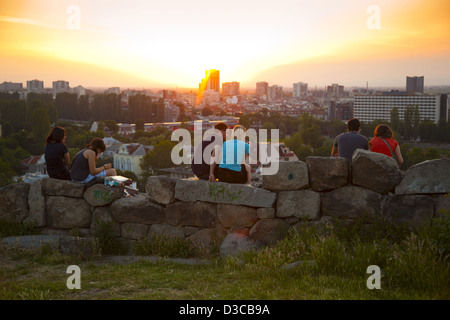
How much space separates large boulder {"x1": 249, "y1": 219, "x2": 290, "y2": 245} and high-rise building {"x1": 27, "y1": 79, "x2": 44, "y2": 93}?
471ft

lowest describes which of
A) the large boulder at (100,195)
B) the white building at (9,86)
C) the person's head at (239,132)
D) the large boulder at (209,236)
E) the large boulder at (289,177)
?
the large boulder at (209,236)

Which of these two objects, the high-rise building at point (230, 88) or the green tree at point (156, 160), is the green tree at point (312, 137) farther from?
the high-rise building at point (230, 88)

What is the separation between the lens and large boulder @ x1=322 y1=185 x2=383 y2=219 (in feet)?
17.6

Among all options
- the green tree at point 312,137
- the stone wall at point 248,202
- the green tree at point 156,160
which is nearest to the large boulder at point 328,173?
the stone wall at point 248,202

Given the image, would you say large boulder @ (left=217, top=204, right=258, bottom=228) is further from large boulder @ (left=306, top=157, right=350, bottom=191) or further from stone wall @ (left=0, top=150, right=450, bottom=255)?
large boulder @ (left=306, top=157, right=350, bottom=191)

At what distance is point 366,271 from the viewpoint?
425 centimetres

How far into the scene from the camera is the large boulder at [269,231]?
5.54 m

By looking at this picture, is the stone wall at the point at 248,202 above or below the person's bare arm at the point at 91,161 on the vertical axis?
below

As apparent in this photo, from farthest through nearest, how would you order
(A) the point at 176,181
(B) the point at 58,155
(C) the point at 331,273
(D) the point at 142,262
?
(B) the point at 58,155
(A) the point at 176,181
(D) the point at 142,262
(C) the point at 331,273

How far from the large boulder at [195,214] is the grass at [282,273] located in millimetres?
548
